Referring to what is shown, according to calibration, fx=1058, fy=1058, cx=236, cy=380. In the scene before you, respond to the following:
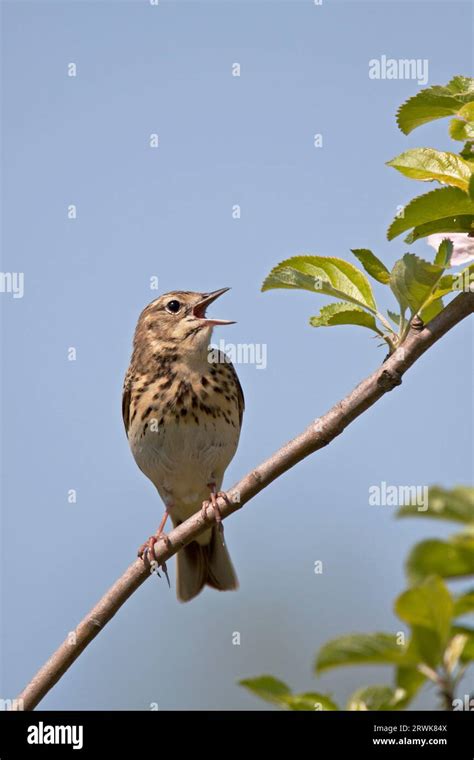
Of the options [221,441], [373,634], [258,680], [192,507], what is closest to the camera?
[373,634]

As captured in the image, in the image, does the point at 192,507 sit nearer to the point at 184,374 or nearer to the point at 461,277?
the point at 184,374

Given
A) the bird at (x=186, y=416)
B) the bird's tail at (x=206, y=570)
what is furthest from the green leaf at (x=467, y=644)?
the bird's tail at (x=206, y=570)

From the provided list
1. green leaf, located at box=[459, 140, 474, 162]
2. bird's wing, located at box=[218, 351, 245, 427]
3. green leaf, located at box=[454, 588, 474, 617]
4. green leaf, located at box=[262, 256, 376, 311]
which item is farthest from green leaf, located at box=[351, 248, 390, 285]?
bird's wing, located at box=[218, 351, 245, 427]

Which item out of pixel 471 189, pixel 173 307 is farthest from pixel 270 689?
pixel 173 307

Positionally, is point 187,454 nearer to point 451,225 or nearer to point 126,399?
point 126,399

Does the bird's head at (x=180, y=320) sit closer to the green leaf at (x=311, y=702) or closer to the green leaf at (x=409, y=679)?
the green leaf at (x=311, y=702)

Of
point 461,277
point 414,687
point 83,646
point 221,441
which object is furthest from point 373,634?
point 221,441
